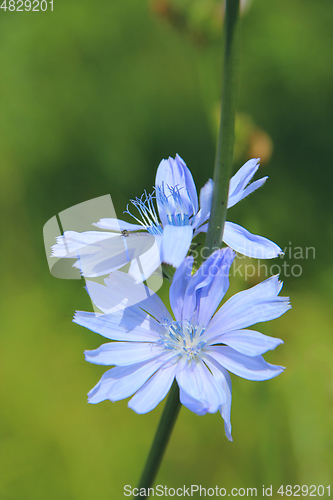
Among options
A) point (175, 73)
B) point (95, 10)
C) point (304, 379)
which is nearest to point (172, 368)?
point (304, 379)

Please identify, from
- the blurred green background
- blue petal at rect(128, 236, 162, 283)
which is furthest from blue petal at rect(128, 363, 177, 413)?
the blurred green background

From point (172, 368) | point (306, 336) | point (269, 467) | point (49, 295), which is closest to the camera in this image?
point (172, 368)

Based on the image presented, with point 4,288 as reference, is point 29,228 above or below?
above

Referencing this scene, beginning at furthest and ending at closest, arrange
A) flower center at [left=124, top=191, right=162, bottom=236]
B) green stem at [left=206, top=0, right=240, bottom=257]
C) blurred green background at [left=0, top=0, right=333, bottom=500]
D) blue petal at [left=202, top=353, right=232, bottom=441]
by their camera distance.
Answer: blurred green background at [left=0, top=0, right=333, bottom=500] < flower center at [left=124, top=191, right=162, bottom=236] < blue petal at [left=202, top=353, right=232, bottom=441] < green stem at [left=206, top=0, right=240, bottom=257]

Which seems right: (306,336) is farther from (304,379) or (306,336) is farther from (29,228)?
(29,228)

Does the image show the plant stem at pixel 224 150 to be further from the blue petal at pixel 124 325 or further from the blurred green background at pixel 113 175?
the blurred green background at pixel 113 175

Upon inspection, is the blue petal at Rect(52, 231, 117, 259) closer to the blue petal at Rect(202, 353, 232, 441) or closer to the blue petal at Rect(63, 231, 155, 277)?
the blue petal at Rect(63, 231, 155, 277)

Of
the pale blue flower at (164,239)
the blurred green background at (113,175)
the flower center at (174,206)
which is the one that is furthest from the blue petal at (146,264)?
the blurred green background at (113,175)
